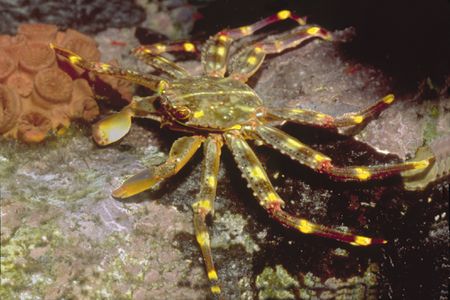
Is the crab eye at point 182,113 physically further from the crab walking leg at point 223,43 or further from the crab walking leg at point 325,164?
the crab walking leg at point 223,43

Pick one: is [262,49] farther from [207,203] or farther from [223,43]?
[207,203]

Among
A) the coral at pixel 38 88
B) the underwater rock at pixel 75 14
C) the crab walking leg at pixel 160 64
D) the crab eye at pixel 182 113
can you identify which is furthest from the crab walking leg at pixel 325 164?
the underwater rock at pixel 75 14

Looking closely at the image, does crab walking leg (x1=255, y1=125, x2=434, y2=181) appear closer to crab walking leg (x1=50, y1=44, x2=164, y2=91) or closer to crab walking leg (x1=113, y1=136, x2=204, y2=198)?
crab walking leg (x1=113, y1=136, x2=204, y2=198)

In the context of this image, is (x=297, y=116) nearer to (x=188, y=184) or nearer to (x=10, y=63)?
(x=188, y=184)

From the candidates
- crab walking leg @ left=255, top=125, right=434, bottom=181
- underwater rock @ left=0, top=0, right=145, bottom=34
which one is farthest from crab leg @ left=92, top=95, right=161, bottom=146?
underwater rock @ left=0, top=0, right=145, bottom=34

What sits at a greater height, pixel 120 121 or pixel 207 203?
pixel 120 121

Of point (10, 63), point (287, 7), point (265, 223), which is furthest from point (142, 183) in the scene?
point (287, 7)

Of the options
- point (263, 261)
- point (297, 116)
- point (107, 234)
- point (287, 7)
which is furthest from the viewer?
point (287, 7)

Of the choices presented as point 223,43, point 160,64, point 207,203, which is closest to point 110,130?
point 160,64
